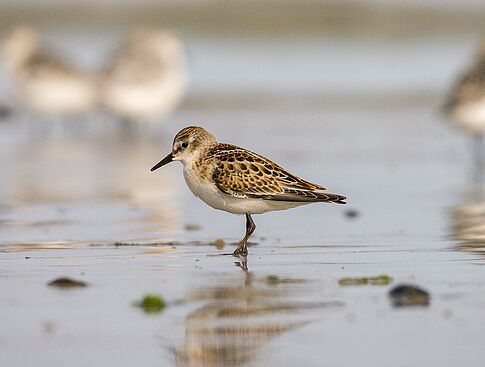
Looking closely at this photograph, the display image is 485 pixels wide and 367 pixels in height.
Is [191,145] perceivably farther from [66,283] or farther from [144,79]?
[144,79]

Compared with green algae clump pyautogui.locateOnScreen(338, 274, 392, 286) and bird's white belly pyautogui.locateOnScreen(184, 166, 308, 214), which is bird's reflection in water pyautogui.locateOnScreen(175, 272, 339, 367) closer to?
green algae clump pyautogui.locateOnScreen(338, 274, 392, 286)

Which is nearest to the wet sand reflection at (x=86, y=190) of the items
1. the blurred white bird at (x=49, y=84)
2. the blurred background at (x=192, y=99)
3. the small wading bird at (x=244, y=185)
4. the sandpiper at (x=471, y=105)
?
the blurred background at (x=192, y=99)

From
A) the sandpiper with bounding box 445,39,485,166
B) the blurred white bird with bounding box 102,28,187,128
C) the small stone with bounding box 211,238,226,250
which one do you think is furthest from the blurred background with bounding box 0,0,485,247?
the small stone with bounding box 211,238,226,250

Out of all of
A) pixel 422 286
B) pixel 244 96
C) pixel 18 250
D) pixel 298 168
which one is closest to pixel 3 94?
pixel 244 96

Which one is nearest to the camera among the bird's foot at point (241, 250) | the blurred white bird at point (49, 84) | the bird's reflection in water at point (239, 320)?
the bird's reflection in water at point (239, 320)

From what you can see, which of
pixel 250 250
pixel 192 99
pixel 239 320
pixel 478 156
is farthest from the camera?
pixel 192 99

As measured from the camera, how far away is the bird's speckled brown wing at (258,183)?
9.30m

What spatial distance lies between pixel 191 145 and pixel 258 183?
26.6 inches

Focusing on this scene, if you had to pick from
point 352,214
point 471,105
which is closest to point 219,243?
point 352,214

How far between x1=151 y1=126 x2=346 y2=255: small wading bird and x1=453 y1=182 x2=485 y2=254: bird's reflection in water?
1030mm

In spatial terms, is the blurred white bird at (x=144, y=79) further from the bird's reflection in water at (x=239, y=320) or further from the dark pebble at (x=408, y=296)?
the dark pebble at (x=408, y=296)

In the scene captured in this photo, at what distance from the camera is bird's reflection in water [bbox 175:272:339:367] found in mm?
6035

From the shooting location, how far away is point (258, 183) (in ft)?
30.7

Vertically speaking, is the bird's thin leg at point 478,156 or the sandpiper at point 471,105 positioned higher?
the sandpiper at point 471,105
